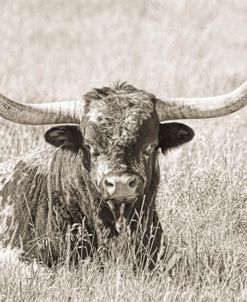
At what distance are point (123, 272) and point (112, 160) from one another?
68 cm

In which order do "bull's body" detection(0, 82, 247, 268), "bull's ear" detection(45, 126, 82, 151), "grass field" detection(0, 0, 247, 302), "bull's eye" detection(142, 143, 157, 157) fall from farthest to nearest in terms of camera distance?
"bull's ear" detection(45, 126, 82, 151) < "bull's eye" detection(142, 143, 157, 157) < "bull's body" detection(0, 82, 247, 268) < "grass field" detection(0, 0, 247, 302)

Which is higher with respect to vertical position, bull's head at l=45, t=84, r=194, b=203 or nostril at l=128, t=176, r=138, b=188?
bull's head at l=45, t=84, r=194, b=203

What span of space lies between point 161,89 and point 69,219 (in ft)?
28.2

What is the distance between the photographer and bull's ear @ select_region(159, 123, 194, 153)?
6935 millimetres

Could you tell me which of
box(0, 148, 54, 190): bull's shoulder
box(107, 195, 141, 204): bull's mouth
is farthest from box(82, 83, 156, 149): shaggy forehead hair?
box(0, 148, 54, 190): bull's shoulder

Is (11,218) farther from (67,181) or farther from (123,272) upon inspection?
(123,272)

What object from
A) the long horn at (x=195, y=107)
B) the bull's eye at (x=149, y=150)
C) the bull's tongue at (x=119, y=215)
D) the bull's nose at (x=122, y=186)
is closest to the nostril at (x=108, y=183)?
the bull's nose at (x=122, y=186)

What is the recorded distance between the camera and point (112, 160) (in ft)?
20.5

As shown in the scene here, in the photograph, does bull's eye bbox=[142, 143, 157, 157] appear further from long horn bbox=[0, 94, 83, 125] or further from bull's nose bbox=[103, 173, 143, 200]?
long horn bbox=[0, 94, 83, 125]

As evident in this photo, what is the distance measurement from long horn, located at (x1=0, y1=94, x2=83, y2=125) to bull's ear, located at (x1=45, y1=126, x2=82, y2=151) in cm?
5

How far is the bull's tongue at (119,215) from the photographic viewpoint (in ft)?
21.1

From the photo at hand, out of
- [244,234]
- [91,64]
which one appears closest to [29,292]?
[244,234]

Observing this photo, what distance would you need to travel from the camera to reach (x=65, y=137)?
6.78 m

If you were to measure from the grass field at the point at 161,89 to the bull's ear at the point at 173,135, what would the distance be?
0.50 m
